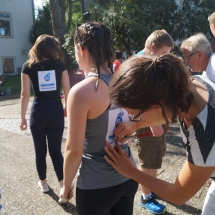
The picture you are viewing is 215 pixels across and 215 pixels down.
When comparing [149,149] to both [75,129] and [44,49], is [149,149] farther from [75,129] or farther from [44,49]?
[44,49]

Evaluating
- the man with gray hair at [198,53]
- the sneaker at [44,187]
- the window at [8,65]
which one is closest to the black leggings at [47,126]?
the sneaker at [44,187]

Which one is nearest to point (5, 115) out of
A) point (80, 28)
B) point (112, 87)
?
point (80, 28)

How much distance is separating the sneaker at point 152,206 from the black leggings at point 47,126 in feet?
3.16

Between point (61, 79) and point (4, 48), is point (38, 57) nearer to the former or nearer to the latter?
point (61, 79)

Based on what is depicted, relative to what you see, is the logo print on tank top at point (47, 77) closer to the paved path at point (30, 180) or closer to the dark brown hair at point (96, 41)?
the dark brown hair at point (96, 41)

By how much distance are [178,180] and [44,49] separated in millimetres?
2042

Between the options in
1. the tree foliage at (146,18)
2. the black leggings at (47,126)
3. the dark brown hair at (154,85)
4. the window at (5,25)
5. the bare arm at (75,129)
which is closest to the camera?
the dark brown hair at (154,85)

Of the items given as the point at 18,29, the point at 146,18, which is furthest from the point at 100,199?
the point at 18,29

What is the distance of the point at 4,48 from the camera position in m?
25.4

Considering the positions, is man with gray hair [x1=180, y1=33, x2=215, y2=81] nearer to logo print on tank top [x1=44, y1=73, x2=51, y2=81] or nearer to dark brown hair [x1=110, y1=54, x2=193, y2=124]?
logo print on tank top [x1=44, y1=73, x2=51, y2=81]

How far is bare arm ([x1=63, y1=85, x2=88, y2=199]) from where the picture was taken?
1.52 m

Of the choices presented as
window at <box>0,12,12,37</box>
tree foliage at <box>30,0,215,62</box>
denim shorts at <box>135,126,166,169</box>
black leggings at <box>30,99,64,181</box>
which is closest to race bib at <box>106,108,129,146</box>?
denim shorts at <box>135,126,166,169</box>

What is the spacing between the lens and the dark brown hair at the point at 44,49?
276 cm

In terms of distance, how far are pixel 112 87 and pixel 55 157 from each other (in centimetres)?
205
